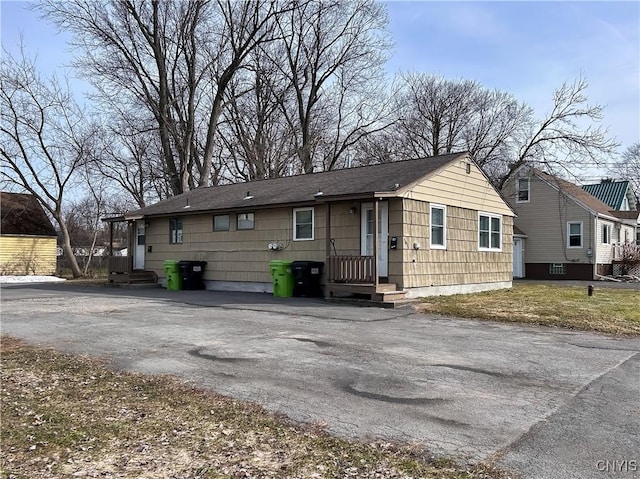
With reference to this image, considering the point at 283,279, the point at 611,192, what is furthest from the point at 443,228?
A: the point at 611,192

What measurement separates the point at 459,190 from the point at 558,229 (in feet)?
48.4

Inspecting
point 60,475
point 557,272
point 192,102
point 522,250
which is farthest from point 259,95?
point 60,475

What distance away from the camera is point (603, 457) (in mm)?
3752

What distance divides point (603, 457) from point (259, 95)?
3269 cm

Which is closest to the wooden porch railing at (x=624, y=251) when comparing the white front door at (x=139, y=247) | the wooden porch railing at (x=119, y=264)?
the white front door at (x=139, y=247)

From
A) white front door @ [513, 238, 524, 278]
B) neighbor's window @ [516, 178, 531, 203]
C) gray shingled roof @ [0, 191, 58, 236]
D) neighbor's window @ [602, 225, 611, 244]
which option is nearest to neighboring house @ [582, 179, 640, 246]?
neighbor's window @ [602, 225, 611, 244]

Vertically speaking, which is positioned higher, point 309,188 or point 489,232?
point 309,188

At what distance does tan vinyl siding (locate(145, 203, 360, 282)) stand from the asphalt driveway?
4.05 metres

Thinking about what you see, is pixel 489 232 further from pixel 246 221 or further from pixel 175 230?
pixel 175 230

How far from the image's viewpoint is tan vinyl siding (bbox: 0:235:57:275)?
3034cm

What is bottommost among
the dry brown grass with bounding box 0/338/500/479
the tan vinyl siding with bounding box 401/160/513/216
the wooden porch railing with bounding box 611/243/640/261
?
the dry brown grass with bounding box 0/338/500/479

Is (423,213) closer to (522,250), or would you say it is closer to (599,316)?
(599,316)

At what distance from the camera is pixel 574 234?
1107 inches

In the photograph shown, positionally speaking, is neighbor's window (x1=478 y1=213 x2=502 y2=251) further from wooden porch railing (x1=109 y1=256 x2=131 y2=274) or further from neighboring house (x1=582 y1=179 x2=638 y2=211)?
neighboring house (x1=582 y1=179 x2=638 y2=211)
